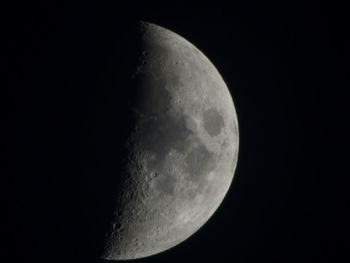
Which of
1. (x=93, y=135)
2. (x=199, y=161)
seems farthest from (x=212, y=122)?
(x=93, y=135)

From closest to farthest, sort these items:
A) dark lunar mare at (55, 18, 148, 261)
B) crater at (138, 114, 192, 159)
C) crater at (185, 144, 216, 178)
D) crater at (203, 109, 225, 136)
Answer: dark lunar mare at (55, 18, 148, 261)
crater at (138, 114, 192, 159)
crater at (185, 144, 216, 178)
crater at (203, 109, 225, 136)

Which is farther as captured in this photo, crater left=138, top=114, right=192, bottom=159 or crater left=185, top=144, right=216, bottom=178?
crater left=185, top=144, right=216, bottom=178

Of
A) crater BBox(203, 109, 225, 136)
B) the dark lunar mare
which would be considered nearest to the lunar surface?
crater BBox(203, 109, 225, 136)

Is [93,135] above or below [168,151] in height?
above

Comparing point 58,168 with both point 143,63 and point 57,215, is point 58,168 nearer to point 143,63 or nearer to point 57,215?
point 57,215

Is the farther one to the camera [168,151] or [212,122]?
[212,122]

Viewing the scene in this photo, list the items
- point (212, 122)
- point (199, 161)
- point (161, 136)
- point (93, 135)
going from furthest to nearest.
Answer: point (212, 122)
point (199, 161)
point (161, 136)
point (93, 135)

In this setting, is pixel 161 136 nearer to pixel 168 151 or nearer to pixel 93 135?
pixel 168 151

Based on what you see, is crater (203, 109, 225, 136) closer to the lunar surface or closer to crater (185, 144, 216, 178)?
the lunar surface
